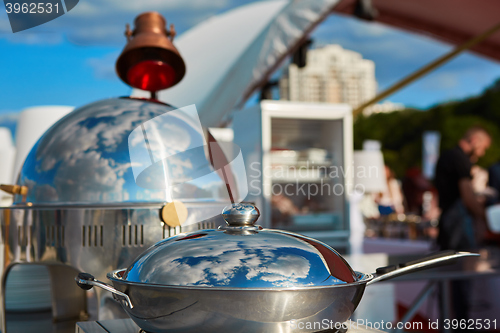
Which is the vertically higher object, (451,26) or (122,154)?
(451,26)

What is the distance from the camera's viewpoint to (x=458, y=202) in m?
2.70

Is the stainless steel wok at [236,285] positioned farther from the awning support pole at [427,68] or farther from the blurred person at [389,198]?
the blurred person at [389,198]

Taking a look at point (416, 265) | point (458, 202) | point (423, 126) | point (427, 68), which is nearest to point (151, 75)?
point (416, 265)

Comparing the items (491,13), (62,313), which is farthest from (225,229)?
(491,13)

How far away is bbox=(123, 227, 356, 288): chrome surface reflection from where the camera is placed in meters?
0.39

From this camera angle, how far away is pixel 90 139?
25.3 inches

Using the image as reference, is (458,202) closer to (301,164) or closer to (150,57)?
(301,164)

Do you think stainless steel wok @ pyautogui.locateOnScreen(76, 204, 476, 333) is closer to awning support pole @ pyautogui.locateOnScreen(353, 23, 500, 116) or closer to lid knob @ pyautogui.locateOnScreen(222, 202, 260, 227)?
lid knob @ pyautogui.locateOnScreen(222, 202, 260, 227)

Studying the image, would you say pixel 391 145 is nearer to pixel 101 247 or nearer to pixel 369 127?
pixel 369 127

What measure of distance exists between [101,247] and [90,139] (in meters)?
0.15

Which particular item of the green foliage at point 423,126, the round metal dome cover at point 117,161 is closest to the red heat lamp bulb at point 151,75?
the round metal dome cover at point 117,161

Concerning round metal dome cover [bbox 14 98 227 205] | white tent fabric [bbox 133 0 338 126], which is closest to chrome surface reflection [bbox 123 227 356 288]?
round metal dome cover [bbox 14 98 227 205]

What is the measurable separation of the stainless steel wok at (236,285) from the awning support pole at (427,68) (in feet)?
15.0

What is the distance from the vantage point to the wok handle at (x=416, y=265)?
488 mm
